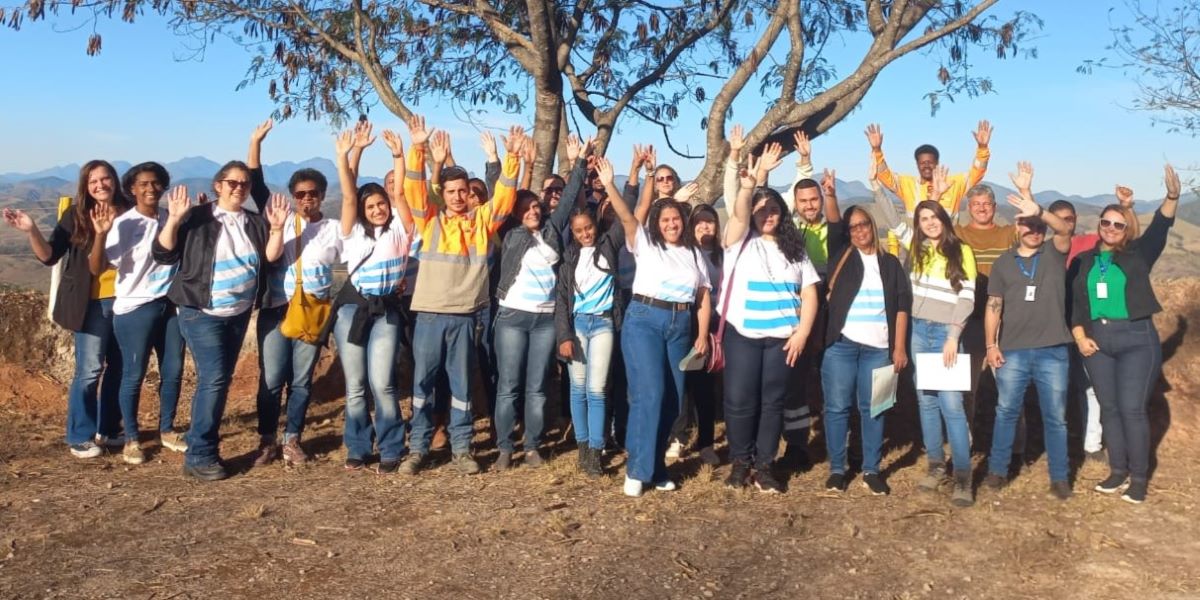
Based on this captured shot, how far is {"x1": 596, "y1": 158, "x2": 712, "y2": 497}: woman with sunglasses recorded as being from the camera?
5.65 meters

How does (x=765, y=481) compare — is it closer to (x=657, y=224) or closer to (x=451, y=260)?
(x=657, y=224)

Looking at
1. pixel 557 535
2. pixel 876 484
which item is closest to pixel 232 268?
pixel 557 535

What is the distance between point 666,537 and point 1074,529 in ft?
7.58

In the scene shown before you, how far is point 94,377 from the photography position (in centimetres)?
639

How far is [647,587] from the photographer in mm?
4449

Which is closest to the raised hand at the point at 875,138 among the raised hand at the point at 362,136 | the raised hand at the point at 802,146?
the raised hand at the point at 802,146

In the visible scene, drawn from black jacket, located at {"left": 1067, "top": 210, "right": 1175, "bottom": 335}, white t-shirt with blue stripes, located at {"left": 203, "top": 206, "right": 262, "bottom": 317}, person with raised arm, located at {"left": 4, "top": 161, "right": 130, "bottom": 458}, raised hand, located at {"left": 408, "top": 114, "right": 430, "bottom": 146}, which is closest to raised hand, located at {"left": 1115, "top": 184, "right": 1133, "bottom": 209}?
black jacket, located at {"left": 1067, "top": 210, "right": 1175, "bottom": 335}

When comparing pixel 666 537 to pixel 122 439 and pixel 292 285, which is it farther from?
pixel 122 439

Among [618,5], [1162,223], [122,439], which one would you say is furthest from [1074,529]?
[618,5]

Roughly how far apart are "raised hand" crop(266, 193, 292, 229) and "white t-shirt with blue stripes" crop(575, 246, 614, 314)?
5.87 feet

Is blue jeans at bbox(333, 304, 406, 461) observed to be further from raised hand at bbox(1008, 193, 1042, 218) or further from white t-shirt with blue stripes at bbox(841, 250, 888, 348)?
raised hand at bbox(1008, 193, 1042, 218)

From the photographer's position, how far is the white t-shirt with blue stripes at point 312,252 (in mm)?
5945

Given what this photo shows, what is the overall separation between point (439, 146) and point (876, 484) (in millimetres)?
3433

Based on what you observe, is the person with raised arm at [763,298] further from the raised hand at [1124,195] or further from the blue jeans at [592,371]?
the raised hand at [1124,195]
